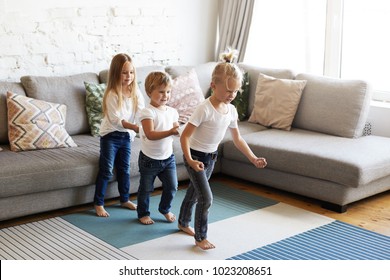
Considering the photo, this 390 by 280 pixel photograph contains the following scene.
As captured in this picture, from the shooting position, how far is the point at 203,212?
353 centimetres

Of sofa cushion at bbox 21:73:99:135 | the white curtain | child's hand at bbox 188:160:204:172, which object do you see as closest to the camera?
child's hand at bbox 188:160:204:172

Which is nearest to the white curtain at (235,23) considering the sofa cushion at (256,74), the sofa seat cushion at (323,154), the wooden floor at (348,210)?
the sofa cushion at (256,74)

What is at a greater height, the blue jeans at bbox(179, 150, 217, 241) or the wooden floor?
the blue jeans at bbox(179, 150, 217, 241)

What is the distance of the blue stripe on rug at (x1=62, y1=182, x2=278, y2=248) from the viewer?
3.77 metres

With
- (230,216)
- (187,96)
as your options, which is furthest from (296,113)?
(230,216)

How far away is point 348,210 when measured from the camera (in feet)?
14.1

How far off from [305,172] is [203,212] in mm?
1081

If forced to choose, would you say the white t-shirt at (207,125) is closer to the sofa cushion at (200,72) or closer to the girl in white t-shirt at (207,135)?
the girl in white t-shirt at (207,135)

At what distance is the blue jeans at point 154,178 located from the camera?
12.6 ft

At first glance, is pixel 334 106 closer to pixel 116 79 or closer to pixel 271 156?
pixel 271 156

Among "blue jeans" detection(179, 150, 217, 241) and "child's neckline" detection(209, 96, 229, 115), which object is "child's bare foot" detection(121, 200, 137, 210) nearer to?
"blue jeans" detection(179, 150, 217, 241)

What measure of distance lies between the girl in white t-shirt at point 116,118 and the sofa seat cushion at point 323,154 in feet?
3.23

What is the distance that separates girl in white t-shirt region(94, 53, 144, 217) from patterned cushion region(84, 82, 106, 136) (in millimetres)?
592

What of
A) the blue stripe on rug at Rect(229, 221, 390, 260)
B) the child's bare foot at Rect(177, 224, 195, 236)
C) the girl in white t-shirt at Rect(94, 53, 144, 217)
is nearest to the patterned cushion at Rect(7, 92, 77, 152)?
the girl in white t-shirt at Rect(94, 53, 144, 217)
